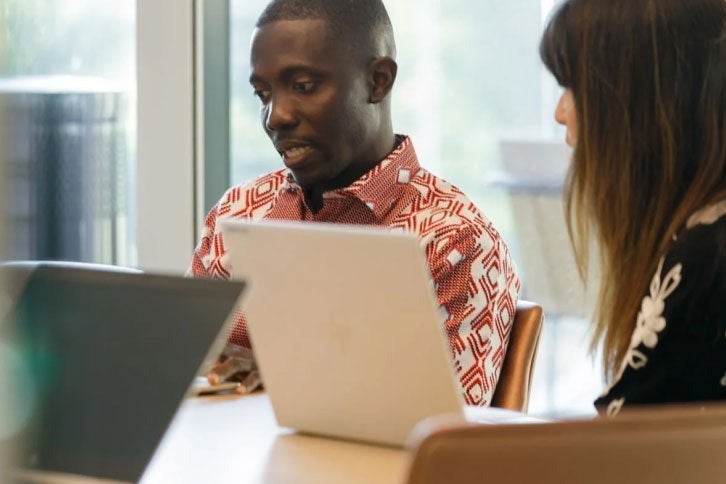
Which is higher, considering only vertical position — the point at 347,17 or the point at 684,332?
the point at 347,17

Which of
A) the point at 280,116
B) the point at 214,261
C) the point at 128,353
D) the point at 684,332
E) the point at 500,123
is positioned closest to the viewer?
the point at 128,353

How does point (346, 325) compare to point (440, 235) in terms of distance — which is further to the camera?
point (440, 235)

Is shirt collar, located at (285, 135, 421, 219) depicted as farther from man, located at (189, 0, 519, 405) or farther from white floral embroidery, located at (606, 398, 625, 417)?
white floral embroidery, located at (606, 398, 625, 417)

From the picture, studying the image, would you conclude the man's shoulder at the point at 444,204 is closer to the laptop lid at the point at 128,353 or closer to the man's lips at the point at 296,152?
the man's lips at the point at 296,152

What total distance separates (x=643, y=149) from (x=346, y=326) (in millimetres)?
429

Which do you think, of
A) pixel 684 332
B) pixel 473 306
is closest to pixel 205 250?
pixel 473 306

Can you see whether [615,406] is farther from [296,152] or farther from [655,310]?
[296,152]

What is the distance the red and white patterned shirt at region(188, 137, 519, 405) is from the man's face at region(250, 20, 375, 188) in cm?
6

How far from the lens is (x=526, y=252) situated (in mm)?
3340

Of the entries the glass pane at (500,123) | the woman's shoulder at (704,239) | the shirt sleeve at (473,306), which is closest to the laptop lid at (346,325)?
the woman's shoulder at (704,239)

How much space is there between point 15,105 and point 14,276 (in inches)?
2.3

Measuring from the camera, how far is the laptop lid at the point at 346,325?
138 cm

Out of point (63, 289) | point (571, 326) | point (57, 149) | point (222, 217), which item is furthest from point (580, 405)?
point (57, 149)

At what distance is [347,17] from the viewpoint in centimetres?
218
